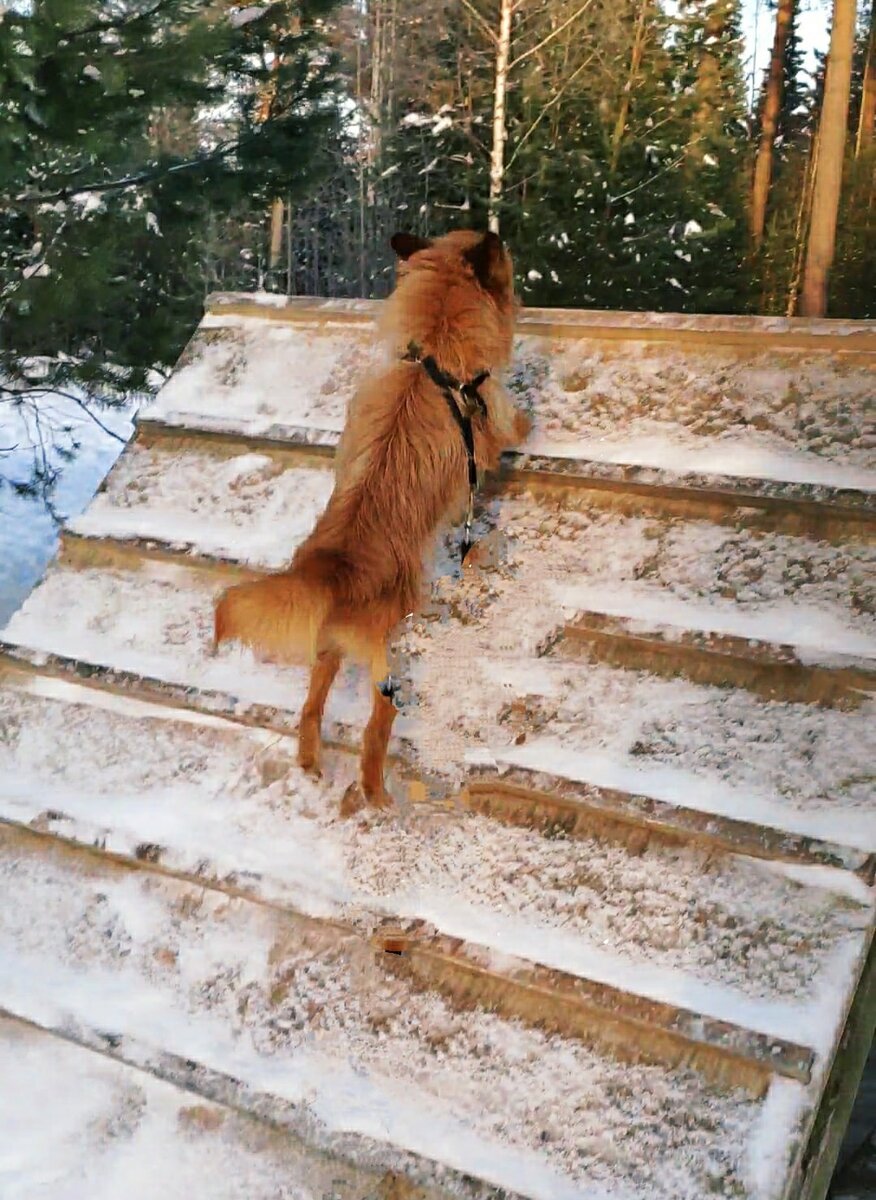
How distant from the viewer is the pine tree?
3874mm

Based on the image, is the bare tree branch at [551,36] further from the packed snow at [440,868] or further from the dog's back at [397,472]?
the packed snow at [440,868]

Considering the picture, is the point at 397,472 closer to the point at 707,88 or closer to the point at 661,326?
the point at 661,326

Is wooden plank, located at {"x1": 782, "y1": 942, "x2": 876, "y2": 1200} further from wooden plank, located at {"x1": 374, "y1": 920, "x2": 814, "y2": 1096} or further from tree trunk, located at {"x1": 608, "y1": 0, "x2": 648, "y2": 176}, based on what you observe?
tree trunk, located at {"x1": 608, "y1": 0, "x2": 648, "y2": 176}

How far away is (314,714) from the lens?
83.8 inches

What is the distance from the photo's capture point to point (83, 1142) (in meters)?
1.66

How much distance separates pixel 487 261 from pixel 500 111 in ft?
31.4

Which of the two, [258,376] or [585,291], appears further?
[585,291]

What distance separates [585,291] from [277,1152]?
35.3 ft

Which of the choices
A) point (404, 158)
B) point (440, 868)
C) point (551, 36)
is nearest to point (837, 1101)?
point (440, 868)

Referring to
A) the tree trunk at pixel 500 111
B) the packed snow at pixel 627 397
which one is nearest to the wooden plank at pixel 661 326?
the packed snow at pixel 627 397

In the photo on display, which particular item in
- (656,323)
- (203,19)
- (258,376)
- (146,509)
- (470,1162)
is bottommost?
(470,1162)

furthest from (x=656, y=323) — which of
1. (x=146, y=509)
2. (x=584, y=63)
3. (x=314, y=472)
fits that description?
(x=584, y=63)

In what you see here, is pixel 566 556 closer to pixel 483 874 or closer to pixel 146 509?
pixel 483 874

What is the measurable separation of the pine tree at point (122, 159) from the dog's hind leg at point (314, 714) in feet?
9.31
